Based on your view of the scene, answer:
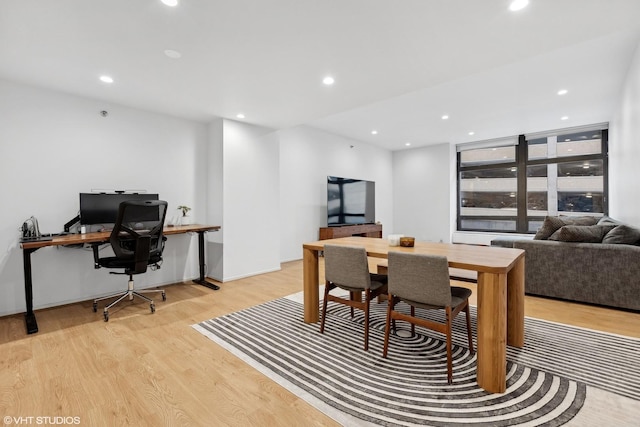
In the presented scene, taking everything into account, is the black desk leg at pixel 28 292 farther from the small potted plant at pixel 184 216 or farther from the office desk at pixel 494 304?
the office desk at pixel 494 304

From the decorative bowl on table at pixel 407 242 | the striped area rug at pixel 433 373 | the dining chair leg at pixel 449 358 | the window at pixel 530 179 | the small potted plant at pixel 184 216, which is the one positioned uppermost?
the window at pixel 530 179

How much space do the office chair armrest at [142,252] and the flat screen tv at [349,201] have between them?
3.43m

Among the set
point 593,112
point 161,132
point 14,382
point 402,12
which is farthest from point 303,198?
point 593,112

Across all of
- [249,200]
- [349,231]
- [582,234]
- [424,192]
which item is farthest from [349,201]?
[582,234]

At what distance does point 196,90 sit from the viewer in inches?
131

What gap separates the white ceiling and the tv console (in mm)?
2382

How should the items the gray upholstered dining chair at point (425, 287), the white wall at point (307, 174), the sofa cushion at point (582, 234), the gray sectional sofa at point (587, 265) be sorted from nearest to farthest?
1. the gray upholstered dining chair at point (425, 287)
2. the gray sectional sofa at point (587, 265)
3. the sofa cushion at point (582, 234)
4. the white wall at point (307, 174)

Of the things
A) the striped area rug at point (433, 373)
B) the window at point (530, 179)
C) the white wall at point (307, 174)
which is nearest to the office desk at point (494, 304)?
the striped area rug at point (433, 373)

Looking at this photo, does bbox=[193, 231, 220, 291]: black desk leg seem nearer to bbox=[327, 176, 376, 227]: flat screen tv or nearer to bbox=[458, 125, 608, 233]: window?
bbox=[327, 176, 376, 227]: flat screen tv

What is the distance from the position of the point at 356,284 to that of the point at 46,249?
3.48m

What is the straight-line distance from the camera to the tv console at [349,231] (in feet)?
19.2

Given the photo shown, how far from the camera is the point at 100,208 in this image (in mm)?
3463

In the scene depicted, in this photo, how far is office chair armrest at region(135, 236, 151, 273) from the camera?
10.3 ft

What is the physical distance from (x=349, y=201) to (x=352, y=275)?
407 cm
